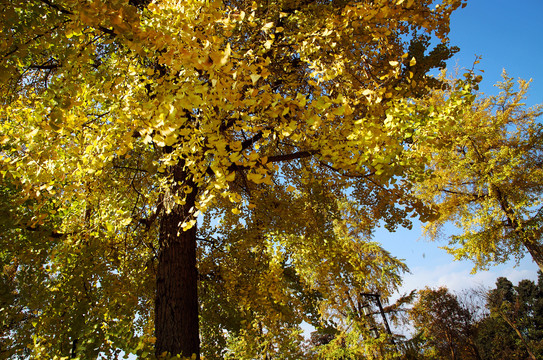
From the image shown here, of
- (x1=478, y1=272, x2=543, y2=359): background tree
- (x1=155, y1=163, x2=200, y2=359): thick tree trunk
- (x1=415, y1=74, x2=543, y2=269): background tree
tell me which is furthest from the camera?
(x1=478, y1=272, x2=543, y2=359): background tree

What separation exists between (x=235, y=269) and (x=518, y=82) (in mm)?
13594

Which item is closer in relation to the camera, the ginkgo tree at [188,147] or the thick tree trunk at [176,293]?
Result: the ginkgo tree at [188,147]

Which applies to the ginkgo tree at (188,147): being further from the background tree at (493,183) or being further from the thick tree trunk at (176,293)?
the background tree at (493,183)

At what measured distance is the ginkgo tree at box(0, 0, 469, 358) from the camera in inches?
84.8

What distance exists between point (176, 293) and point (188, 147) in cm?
197

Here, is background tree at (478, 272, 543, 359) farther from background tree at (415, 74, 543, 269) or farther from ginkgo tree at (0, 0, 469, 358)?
ginkgo tree at (0, 0, 469, 358)

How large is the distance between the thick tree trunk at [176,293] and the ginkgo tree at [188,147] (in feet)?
0.05

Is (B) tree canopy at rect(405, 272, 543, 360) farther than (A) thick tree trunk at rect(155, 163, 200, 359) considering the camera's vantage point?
Yes

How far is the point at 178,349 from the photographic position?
335 centimetres

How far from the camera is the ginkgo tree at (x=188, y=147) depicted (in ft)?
7.07

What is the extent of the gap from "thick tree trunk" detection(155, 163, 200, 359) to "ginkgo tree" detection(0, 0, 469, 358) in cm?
2

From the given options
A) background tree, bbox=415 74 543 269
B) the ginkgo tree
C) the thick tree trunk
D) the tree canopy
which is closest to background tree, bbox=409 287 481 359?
the tree canopy

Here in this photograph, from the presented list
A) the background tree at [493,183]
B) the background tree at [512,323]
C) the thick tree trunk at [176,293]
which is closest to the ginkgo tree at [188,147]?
the thick tree trunk at [176,293]

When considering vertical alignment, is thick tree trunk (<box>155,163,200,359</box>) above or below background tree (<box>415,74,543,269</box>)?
below
